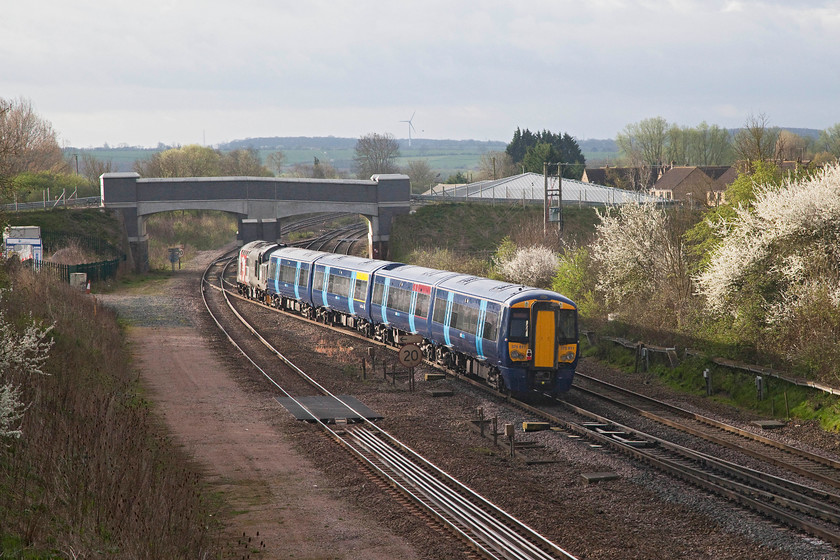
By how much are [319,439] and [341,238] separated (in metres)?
66.6

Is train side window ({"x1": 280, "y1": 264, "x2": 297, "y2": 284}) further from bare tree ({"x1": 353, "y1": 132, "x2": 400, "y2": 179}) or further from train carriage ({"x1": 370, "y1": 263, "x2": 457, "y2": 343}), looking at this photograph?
bare tree ({"x1": 353, "y1": 132, "x2": 400, "y2": 179})

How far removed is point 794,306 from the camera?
2602cm

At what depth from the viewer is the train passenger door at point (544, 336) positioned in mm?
23719

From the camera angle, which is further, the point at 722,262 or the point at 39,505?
the point at 722,262

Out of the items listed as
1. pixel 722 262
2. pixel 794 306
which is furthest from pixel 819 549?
pixel 722 262

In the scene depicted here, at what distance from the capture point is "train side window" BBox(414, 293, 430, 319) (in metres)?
29.3

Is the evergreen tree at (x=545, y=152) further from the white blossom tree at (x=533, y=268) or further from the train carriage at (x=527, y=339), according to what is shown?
the train carriage at (x=527, y=339)

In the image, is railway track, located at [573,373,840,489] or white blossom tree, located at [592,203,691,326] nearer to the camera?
railway track, located at [573,373,840,489]

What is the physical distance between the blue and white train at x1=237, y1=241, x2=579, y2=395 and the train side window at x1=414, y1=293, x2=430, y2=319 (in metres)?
0.03

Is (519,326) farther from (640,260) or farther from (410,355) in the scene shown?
(640,260)

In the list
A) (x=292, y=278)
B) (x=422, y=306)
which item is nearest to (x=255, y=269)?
(x=292, y=278)

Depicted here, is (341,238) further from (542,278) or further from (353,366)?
(353,366)

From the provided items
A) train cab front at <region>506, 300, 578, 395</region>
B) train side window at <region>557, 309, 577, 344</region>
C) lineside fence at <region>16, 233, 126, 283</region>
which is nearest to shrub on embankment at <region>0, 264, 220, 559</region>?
train cab front at <region>506, 300, 578, 395</region>

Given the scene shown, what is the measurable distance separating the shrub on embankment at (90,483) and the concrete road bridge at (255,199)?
4587 cm
